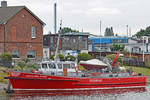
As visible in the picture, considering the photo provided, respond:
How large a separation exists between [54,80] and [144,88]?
11.9 meters

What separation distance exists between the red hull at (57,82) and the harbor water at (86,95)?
56cm

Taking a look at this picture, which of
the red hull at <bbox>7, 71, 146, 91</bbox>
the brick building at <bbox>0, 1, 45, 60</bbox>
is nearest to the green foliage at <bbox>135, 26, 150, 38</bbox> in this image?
the brick building at <bbox>0, 1, 45, 60</bbox>

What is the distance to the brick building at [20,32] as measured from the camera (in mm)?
47375

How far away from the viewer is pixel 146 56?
205 ft

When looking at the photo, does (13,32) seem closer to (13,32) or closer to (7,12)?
(13,32)

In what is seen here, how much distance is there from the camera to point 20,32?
49281 mm

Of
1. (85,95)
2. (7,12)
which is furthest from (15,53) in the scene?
(85,95)

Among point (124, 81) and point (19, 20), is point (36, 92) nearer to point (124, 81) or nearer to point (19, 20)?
point (124, 81)

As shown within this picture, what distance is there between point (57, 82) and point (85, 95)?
9.49 feet

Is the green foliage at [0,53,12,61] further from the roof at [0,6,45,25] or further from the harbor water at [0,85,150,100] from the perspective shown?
the harbor water at [0,85,150,100]

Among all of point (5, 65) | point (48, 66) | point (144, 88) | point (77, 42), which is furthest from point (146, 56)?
point (48, 66)

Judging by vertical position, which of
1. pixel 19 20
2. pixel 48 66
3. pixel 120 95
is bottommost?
pixel 120 95

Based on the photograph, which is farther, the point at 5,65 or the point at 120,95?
the point at 5,65

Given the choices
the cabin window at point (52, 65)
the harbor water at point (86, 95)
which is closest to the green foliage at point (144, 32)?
the harbor water at point (86, 95)
